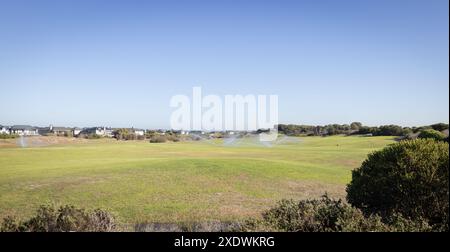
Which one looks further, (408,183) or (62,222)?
(408,183)

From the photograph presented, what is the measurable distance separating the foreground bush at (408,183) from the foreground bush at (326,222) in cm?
161

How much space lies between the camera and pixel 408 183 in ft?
42.0

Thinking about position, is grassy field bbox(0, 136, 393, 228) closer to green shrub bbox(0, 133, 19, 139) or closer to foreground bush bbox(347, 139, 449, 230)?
green shrub bbox(0, 133, 19, 139)

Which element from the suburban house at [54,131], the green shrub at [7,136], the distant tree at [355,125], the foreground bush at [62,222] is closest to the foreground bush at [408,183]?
the foreground bush at [62,222]

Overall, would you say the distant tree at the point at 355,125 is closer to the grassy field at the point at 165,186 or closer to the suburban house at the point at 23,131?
the grassy field at the point at 165,186

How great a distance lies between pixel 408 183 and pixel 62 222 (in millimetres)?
11028

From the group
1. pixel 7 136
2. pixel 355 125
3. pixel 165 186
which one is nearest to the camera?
pixel 165 186

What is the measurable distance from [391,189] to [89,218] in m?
9.96

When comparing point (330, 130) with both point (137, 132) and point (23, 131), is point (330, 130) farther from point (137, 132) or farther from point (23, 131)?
point (23, 131)

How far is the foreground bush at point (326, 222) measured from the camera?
371 inches

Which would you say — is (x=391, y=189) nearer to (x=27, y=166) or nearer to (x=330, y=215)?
(x=330, y=215)

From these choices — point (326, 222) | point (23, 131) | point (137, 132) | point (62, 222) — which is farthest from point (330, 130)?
point (62, 222)
